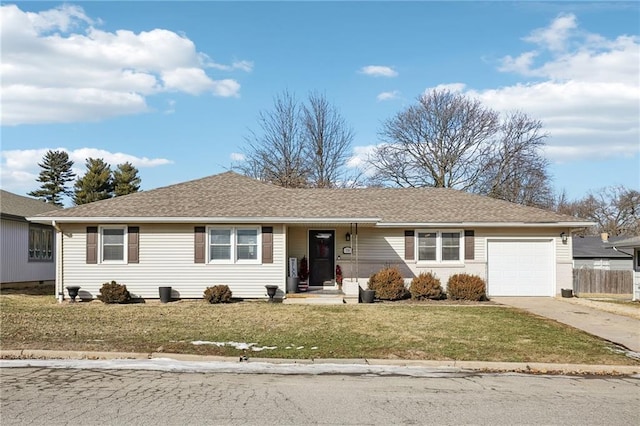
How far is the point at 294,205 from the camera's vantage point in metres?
20.1

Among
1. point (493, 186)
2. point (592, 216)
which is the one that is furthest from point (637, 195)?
point (493, 186)

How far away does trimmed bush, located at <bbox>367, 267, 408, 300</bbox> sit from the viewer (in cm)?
1920

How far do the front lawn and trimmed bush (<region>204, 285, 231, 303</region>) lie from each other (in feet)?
3.07

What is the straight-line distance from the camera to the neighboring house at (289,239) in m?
19.0

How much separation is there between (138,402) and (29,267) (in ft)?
68.9

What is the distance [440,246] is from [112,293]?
1151 cm

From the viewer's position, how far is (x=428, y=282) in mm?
19625

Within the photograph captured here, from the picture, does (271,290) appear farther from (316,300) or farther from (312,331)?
(312,331)

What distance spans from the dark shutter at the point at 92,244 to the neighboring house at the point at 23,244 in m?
5.82

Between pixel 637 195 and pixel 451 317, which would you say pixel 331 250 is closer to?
pixel 451 317

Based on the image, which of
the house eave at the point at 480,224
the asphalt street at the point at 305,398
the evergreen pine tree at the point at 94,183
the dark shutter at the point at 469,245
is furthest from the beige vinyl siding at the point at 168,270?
the evergreen pine tree at the point at 94,183

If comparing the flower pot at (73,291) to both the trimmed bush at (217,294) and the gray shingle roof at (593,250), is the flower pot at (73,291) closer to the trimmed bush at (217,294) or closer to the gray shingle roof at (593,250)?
the trimmed bush at (217,294)

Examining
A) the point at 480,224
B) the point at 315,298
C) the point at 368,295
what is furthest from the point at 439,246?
the point at 315,298

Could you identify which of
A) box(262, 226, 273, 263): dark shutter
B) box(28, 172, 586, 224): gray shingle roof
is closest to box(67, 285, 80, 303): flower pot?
box(28, 172, 586, 224): gray shingle roof
